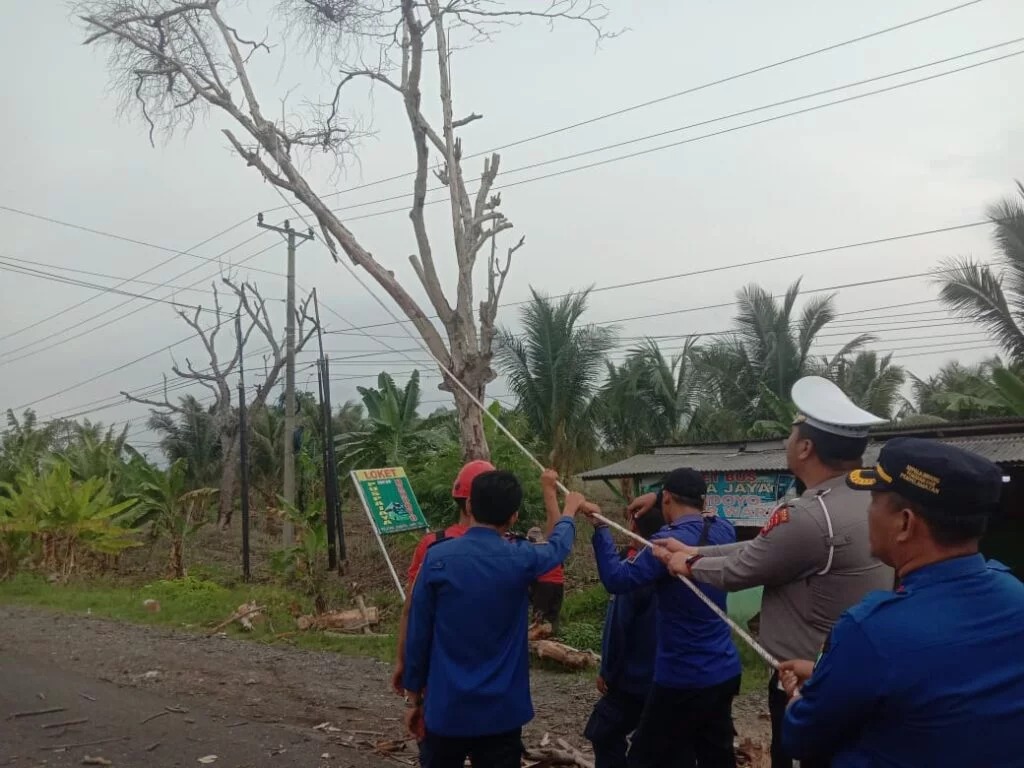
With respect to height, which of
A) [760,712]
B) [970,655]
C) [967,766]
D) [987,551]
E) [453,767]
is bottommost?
[760,712]

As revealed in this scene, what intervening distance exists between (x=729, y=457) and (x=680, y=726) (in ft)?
26.3

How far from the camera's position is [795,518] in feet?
9.49

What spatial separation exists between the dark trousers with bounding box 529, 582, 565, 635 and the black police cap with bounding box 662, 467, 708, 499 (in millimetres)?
5830

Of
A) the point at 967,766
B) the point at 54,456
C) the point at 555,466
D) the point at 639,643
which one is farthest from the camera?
the point at 54,456

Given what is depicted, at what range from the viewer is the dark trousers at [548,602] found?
9.60 metres

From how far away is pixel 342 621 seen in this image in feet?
34.5

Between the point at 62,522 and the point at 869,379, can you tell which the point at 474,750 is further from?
the point at 869,379

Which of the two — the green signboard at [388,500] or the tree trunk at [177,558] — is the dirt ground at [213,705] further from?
the tree trunk at [177,558]

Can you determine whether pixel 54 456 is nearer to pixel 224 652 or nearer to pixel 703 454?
pixel 224 652

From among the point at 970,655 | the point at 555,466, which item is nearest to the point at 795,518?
the point at 970,655

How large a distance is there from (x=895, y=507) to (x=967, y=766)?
556mm

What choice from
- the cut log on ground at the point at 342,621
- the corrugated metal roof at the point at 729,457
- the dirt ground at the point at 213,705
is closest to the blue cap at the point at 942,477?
the dirt ground at the point at 213,705

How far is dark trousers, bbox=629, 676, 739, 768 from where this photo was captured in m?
3.65

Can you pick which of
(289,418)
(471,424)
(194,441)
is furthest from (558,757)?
(194,441)
